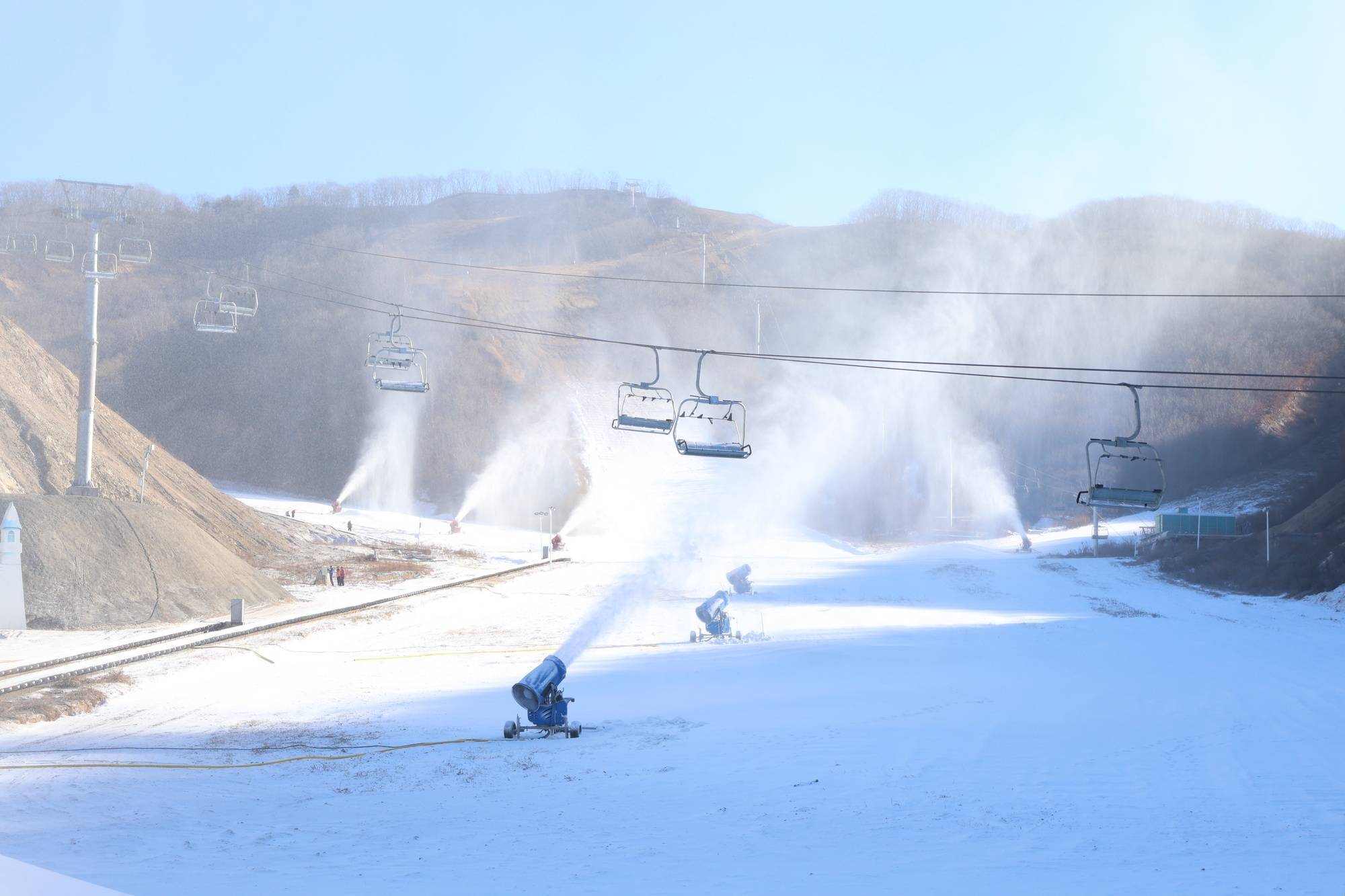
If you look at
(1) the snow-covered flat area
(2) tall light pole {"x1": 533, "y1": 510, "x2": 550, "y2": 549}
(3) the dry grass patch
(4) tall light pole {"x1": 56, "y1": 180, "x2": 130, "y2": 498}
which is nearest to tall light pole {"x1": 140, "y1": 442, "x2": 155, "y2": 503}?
(4) tall light pole {"x1": 56, "y1": 180, "x2": 130, "y2": 498}

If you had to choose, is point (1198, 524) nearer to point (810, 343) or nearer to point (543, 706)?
point (543, 706)

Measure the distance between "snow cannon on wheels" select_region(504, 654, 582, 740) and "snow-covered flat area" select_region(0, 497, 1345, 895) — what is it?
0.29 metres

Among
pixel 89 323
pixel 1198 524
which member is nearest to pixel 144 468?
pixel 89 323

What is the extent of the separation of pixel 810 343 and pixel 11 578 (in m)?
69.1

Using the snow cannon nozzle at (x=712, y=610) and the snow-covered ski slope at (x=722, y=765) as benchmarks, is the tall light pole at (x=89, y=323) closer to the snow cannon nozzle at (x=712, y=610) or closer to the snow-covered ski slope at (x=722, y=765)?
the snow-covered ski slope at (x=722, y=765)

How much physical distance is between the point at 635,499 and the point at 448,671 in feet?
143

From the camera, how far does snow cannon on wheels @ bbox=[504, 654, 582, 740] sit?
13945mm

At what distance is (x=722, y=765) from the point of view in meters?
12.5

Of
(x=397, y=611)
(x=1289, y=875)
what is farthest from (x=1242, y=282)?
(x=1289, y=875)

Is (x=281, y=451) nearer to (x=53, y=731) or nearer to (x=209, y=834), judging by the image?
(x=53, y=731)

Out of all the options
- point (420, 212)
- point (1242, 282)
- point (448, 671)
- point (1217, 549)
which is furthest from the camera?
point (420, 212)

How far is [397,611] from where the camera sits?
28500mm

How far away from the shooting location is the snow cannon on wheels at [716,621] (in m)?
23.6

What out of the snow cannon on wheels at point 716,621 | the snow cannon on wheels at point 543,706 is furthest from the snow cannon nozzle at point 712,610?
the snow cannon on wheels at point 543,706
